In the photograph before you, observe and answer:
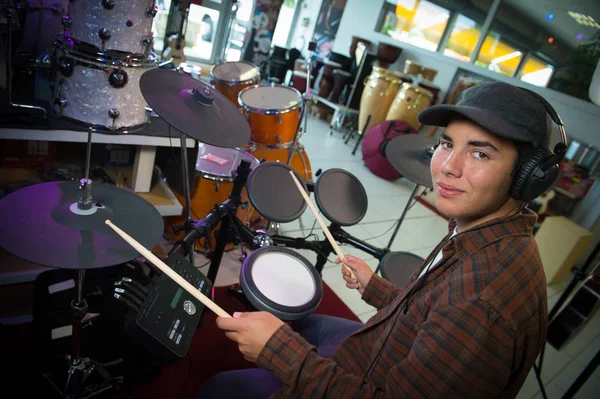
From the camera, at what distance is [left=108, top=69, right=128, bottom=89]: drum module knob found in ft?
4.84

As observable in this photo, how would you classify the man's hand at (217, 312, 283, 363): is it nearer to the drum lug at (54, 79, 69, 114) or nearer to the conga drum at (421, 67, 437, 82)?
the drum lug at (54, 79, 69, 114)

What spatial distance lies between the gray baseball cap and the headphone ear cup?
3 cm

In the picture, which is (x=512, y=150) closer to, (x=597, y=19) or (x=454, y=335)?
(x=454, y=335)

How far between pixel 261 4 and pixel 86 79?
6.13 meters

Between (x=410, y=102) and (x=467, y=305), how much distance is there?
504 cm

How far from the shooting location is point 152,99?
123 centimetres

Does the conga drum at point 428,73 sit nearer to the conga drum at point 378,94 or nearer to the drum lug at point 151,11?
the conga drum at point 378,94

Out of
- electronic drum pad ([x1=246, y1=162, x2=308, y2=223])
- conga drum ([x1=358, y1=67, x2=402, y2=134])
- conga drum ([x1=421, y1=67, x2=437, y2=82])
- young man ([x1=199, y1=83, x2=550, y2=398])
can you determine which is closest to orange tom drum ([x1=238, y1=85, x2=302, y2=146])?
electronic drum pad ([x1=246, y1=162, x2=308, y2=223])

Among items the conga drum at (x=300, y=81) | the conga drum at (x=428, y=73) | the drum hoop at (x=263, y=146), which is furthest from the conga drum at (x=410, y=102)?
the drum hoop at (x=263, y=146)

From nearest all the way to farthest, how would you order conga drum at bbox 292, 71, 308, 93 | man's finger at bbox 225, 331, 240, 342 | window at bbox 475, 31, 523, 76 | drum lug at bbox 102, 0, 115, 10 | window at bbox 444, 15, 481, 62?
man's finger at bbox 225, 331, 240, 342 < drum lug at bbox 102, 0, 115, 10 < window at bbox 475, 31, 523, 76 < window at bbox 444, 15, 481, 62 < conga drum at bbox 292, 71, 308, 93

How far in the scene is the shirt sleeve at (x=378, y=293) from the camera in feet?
4.44

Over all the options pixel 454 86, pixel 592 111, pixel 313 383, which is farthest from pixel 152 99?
pixel 454 86

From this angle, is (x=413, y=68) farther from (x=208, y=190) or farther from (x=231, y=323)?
(x=231, y=323)

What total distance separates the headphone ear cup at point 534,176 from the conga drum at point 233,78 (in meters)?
2.54
